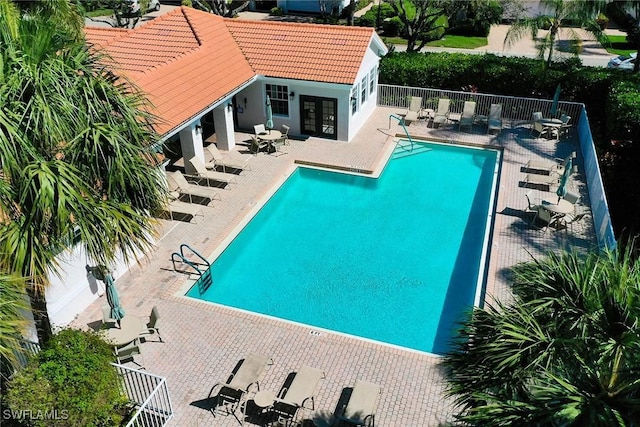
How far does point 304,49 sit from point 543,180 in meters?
11.8

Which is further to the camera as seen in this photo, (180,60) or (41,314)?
(180,60)

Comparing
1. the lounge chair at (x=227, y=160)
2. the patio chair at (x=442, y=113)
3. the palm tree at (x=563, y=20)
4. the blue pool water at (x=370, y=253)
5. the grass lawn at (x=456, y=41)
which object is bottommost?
the blue pool water at (x=370, y=253)

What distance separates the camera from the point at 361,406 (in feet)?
38.1

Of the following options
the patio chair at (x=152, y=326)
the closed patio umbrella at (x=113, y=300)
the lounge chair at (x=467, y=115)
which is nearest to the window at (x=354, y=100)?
the lounge chair at (x=467, y=115)

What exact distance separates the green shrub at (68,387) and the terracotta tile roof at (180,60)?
31.6ft

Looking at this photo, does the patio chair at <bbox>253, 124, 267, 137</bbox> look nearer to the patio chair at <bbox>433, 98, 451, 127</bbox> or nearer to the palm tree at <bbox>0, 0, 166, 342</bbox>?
the patio chair at <bbox>433, 98, 451, 127</bbox>

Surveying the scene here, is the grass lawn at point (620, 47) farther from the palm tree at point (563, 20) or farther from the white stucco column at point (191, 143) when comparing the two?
the white stucco column at point (191, 143)

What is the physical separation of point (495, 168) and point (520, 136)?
11.2ft

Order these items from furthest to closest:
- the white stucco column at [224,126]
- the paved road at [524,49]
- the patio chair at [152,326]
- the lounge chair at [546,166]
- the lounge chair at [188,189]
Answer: the paved road at [524,49] → the white stucco column at [224,126] → the lounge chair at [546,166] → the lounge chair at [188,189] → the patio chair at [152,326]

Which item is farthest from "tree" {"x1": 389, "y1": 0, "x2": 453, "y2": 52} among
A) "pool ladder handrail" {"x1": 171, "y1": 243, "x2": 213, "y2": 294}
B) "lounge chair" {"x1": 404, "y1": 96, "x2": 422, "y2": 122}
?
"pool ladder handrail" {"x1": 171, "y1": 243, "x2": 213, "y2": 294}

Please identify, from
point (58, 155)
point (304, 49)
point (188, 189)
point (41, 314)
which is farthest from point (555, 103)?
point (41, 314)

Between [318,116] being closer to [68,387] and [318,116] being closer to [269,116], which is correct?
[269,116]

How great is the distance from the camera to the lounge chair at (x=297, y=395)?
1188 centimetres

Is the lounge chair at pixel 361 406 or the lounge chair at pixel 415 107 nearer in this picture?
the lounge chair at pixel 361 406
